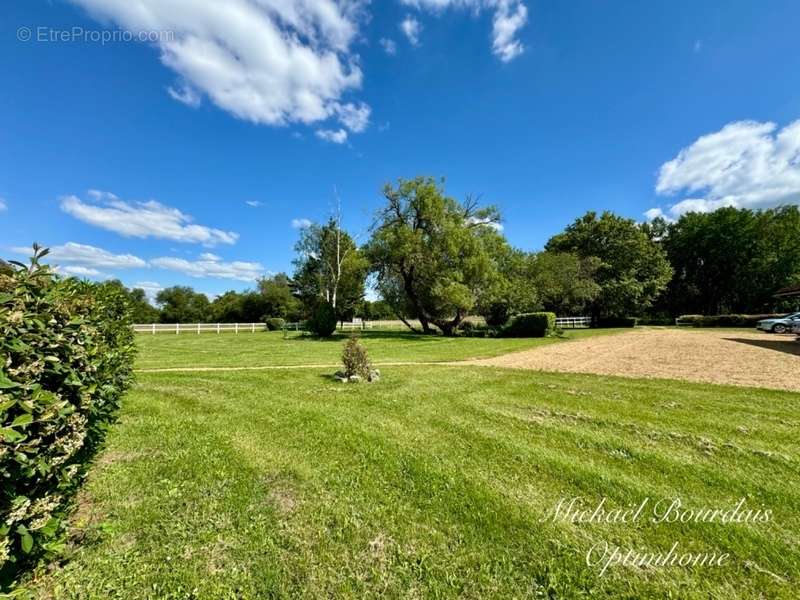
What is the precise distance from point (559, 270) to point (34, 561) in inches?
1410

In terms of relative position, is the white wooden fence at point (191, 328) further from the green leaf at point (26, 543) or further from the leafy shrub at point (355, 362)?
the green leaf at point (26, 543)

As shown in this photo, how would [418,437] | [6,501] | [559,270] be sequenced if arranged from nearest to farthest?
[6,501] → [418,437] → [559,270]

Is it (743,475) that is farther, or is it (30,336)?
(743,475)

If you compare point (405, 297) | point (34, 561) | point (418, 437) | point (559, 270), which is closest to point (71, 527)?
point (34, 561)

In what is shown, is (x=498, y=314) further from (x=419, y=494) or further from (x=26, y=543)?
(x=26, y=543)

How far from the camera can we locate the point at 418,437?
14.9 feet

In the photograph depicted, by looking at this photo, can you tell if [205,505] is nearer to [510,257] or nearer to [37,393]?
[37,393]

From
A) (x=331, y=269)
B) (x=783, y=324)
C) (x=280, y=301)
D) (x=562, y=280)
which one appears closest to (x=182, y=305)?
(x=280, y=301)

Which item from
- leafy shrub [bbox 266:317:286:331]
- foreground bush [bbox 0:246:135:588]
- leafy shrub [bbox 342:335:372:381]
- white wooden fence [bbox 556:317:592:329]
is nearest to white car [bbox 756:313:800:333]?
white wooden fence [bbox 556:317:592:329]

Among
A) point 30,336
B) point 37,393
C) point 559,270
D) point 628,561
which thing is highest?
point 559,270

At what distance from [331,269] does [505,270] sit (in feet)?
45.3

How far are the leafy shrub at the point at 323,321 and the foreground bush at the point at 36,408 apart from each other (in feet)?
64.3

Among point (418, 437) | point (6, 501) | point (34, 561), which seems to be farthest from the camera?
point (418, 437)

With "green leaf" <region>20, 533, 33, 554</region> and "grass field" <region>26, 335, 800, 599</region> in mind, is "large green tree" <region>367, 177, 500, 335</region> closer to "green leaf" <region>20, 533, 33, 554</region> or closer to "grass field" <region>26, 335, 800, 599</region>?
"grass field" <region>26, 335, 800, 599</region>
